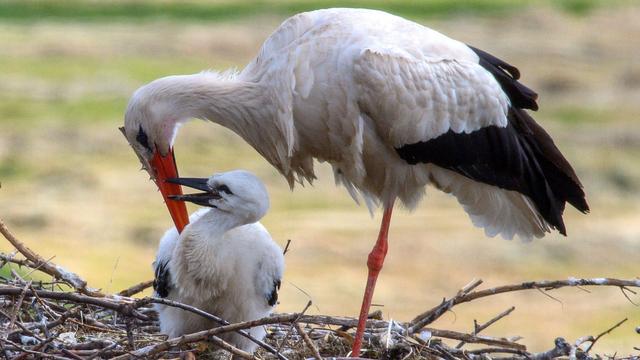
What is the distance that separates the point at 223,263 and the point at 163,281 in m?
0.35

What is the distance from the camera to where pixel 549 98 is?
86.6ft

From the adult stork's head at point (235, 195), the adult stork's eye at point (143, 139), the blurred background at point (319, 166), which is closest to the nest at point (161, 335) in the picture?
the adult stork's head at point (235, 195)

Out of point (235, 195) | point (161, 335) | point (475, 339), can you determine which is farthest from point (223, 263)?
point (475, 339)

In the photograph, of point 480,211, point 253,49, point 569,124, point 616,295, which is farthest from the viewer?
point 253,49

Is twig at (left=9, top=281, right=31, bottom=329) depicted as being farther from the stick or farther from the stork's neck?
the stick

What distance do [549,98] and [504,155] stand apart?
1959 cm

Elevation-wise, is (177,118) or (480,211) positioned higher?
(177,118)

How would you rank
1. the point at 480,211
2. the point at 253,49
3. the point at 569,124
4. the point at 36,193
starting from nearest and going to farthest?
the point at 480,211
the point at 36,193
the point at 569,124
the point at 253,49

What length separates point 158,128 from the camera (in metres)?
6.88

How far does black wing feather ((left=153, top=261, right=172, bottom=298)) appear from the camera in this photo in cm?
695

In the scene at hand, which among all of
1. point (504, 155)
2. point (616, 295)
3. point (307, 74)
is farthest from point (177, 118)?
point (616, 295)

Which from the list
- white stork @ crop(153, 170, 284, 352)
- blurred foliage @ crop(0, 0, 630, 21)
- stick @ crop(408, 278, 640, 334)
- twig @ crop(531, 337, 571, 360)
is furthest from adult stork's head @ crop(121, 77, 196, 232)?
blurred foliage @ crop(0, 0, 630, 21)

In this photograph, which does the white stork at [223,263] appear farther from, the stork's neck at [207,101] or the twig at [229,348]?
the twig at [229,348]

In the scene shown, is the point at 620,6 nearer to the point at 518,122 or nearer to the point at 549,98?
the point at 549,98
